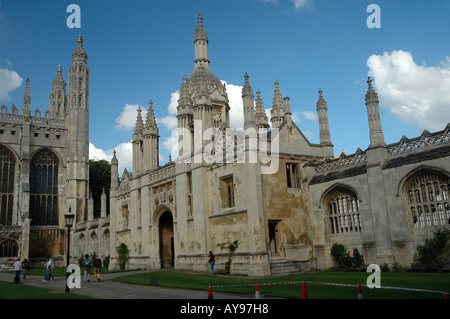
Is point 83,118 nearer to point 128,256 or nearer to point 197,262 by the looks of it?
point 128,256

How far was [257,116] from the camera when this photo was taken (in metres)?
34.9

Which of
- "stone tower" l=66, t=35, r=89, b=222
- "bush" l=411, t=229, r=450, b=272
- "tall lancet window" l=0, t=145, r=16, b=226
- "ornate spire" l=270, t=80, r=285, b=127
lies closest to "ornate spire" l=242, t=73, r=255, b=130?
"ornate spire" l=270, t=80, r=285, b=127

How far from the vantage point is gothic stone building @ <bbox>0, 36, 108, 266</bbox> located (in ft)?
191

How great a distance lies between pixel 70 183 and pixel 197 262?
40.6m

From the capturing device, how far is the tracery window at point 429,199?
18734mm

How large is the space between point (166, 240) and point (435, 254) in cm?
1977

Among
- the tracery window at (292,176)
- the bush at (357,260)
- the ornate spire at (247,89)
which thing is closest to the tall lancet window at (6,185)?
the ornate spire at (247,89)

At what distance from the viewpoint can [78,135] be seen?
63.3 meters

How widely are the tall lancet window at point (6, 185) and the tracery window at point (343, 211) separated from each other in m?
49.8

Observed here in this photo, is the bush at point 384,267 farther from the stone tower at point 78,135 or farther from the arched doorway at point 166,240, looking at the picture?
the stone tower at point 78,135

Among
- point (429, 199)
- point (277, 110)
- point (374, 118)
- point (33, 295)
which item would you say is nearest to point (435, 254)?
point (429, 199)

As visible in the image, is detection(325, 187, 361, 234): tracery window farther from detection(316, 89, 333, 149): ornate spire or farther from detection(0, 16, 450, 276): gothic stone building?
detection(316, 89, 333, 149): ornate spire

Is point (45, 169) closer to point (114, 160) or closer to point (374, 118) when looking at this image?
point (114, 160)

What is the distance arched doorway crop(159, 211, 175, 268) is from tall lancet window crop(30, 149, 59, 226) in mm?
35191
